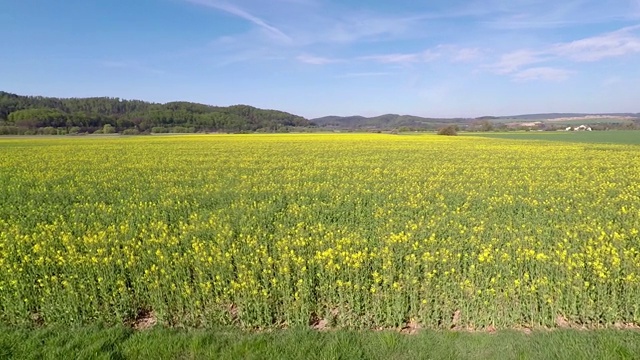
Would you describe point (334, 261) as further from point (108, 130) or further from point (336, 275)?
point (108, 130)

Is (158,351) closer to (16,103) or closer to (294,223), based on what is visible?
(294,223)

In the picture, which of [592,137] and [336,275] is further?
[592,137]

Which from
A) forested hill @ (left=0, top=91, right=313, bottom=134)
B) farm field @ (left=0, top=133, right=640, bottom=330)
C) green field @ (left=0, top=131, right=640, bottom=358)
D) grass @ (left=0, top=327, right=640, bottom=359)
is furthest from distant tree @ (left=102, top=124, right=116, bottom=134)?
grass @ (left=0, top=327, right=640, bottom=359)

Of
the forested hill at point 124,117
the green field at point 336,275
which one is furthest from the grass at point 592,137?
the forested hill at point 124,117

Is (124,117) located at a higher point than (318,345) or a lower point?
higher

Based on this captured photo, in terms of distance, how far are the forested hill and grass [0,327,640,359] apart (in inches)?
3481

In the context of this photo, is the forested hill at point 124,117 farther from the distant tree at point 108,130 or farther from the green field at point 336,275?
the green field at point 336,275

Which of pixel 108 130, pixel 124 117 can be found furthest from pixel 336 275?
pixel 124 117

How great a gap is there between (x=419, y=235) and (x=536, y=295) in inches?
109

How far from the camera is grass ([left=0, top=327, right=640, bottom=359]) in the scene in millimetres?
4348

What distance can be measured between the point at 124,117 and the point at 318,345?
389ft

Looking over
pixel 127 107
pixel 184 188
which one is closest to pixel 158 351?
pixel 184 188

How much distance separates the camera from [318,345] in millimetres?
4605

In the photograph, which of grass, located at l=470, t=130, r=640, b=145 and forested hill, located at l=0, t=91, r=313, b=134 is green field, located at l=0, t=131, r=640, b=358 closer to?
grass, located at l=470, t=130, r=640, b=145
